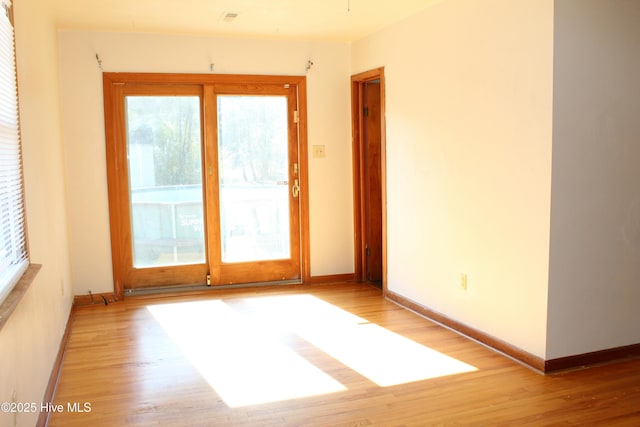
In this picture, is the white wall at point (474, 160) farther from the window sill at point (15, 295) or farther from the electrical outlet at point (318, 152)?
the window sill at point (15, 295)

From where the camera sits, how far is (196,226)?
211 inches

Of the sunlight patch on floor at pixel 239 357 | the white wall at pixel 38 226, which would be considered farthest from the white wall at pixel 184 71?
the sunlight patch on floor at pixel 239 357

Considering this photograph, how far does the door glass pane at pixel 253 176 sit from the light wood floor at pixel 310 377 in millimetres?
1069

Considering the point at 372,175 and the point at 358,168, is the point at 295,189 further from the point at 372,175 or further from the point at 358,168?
the point at 372,175

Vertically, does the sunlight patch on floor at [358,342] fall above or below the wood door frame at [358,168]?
below

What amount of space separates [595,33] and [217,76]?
3.19m

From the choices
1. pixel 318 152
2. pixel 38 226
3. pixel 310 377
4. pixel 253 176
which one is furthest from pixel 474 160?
pixel 38 226

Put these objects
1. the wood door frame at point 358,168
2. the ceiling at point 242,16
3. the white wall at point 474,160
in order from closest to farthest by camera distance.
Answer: the white wall at point 474,160, the ceiling at point 242,16, the wood door frame at point 358,168

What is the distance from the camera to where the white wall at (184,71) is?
16.0 ft

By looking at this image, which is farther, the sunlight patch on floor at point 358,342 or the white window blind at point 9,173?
the sunlight patch on floor at point 358,342

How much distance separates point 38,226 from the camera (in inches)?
118

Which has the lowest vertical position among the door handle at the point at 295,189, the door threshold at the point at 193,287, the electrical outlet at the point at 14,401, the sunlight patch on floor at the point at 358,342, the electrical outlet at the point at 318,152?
the sunlight patch on floor at the point at 358,342

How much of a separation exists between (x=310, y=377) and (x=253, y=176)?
2.61m

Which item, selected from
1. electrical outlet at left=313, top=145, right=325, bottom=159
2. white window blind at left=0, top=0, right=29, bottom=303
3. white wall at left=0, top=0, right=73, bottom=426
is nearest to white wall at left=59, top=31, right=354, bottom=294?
electrical outlet at left=313, top=145, right=325, bottom=159
